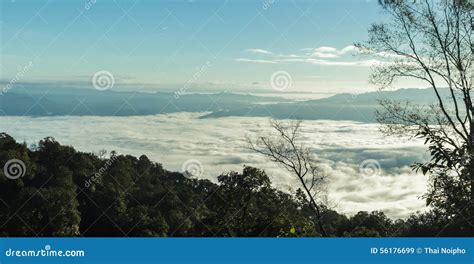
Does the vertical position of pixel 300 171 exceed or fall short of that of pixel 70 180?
it falls short

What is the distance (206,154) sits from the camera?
29.9 meters

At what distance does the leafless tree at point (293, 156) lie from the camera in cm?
1528

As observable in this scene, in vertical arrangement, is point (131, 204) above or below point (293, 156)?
above

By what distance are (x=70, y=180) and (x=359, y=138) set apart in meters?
29.2

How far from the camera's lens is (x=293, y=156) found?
15.5m

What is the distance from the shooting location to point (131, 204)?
46.3 m

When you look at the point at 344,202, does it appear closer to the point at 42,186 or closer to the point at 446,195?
the point at 446,195

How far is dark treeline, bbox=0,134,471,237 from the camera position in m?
24.5

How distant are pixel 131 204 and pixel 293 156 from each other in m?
33.7

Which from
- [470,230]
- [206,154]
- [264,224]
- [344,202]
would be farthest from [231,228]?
[470,230]

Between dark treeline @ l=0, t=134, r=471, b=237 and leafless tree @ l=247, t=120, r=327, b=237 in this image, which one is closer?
leafless tree @ l=247, t=120, r=327, b=237

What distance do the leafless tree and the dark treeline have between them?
6.27 metres

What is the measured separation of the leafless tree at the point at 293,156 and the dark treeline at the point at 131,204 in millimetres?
6268

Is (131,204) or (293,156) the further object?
(131,204)
